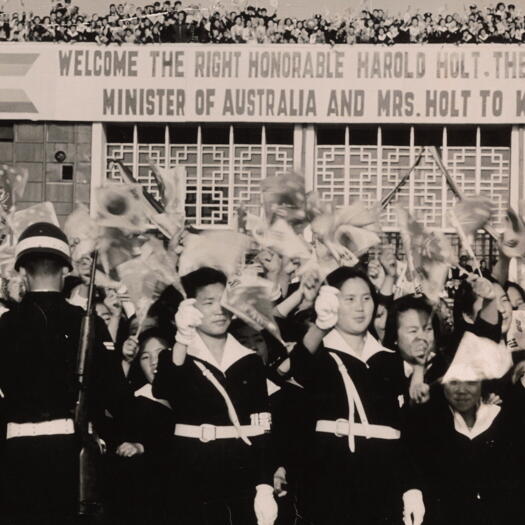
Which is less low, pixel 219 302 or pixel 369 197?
pixel 369 197

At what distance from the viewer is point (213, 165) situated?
12.4m

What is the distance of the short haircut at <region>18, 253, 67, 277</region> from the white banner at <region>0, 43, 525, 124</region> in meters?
6.28

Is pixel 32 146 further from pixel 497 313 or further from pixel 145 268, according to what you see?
pixel 497 313

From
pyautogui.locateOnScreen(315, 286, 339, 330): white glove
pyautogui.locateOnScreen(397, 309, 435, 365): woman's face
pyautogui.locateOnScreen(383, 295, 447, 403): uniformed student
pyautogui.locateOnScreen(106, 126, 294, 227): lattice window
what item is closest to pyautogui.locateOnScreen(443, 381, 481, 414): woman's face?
pyautogui.locateOnScreen(383, 295, 447, 403): uniformed student

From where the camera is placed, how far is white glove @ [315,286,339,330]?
5.79 m

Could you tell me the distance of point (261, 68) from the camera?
38.8 ft

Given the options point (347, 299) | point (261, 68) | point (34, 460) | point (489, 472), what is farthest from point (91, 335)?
point (261, 68)

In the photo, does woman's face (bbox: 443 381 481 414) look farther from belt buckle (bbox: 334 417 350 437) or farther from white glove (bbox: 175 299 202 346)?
white glove (bbox: 175 299 202 346)

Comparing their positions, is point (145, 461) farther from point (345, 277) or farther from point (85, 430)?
point (345, 277)

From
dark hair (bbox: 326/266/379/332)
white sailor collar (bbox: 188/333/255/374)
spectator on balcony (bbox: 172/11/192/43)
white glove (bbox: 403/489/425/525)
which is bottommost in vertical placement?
white glove (bbox: 403/489/425/525)

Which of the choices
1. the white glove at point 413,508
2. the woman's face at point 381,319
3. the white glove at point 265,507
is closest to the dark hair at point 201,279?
the white glove at point 265,507

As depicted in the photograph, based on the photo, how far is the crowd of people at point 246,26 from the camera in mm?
11617

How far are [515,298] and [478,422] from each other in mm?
1710

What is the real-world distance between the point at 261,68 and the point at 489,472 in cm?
674
